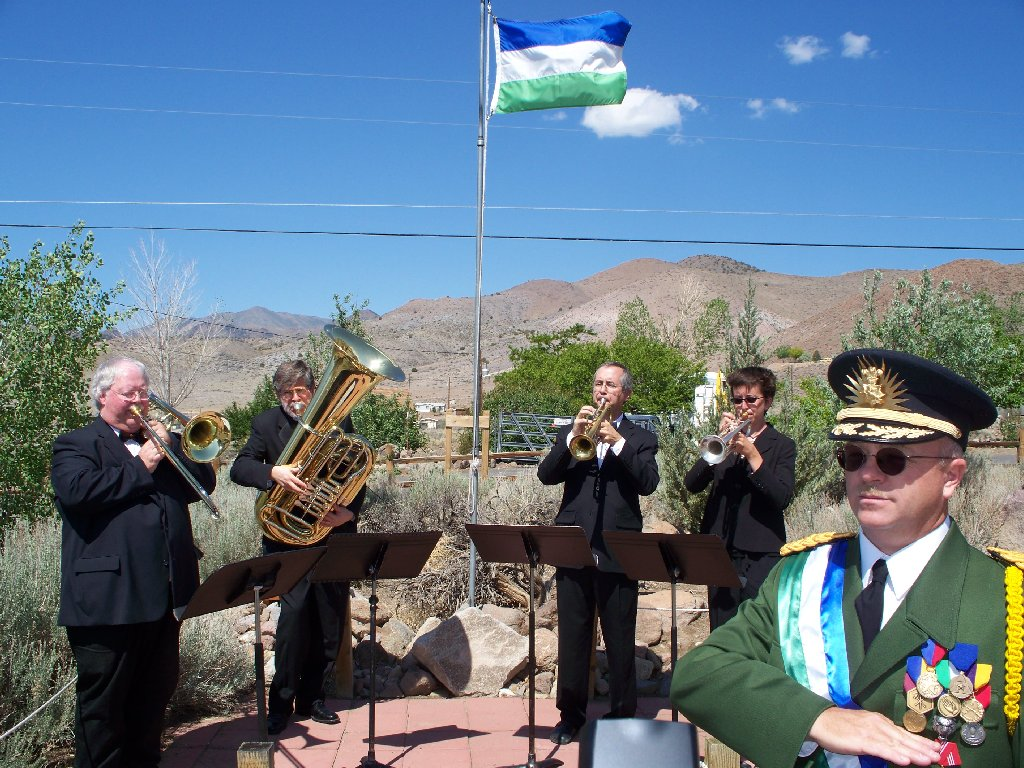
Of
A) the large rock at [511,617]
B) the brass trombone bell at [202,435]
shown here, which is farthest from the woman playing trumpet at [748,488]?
the brass trombone bell at [202,435]

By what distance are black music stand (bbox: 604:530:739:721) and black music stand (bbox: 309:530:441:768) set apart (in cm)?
101

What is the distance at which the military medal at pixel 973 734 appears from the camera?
1.80m

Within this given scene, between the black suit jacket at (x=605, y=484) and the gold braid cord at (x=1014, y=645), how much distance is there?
2972 mm

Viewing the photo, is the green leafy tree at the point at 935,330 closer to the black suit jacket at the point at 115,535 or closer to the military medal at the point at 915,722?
the black suit jacket at the point at 115,535

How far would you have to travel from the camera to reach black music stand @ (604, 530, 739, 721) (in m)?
3.93

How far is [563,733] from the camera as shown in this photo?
4.95 meters

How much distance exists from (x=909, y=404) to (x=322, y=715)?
13.7 ft

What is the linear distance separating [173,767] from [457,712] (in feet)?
5.56

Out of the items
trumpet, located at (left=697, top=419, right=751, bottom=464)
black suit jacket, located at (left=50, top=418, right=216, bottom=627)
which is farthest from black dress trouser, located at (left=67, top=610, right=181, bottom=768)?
trumpet, located at (left=697, top=419, right=751, bottom=464)

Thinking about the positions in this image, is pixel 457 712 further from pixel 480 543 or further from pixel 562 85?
pixel 562 85

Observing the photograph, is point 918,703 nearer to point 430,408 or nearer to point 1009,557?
point 1009,557

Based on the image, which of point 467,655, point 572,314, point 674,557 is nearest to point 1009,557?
point 674,557

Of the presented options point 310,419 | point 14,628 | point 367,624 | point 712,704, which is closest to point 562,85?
point 310,419

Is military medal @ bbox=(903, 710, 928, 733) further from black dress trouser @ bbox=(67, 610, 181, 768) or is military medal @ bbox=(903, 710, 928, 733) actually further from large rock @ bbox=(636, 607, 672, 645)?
large rock @ bbox=(636, 607, 672, 645)
